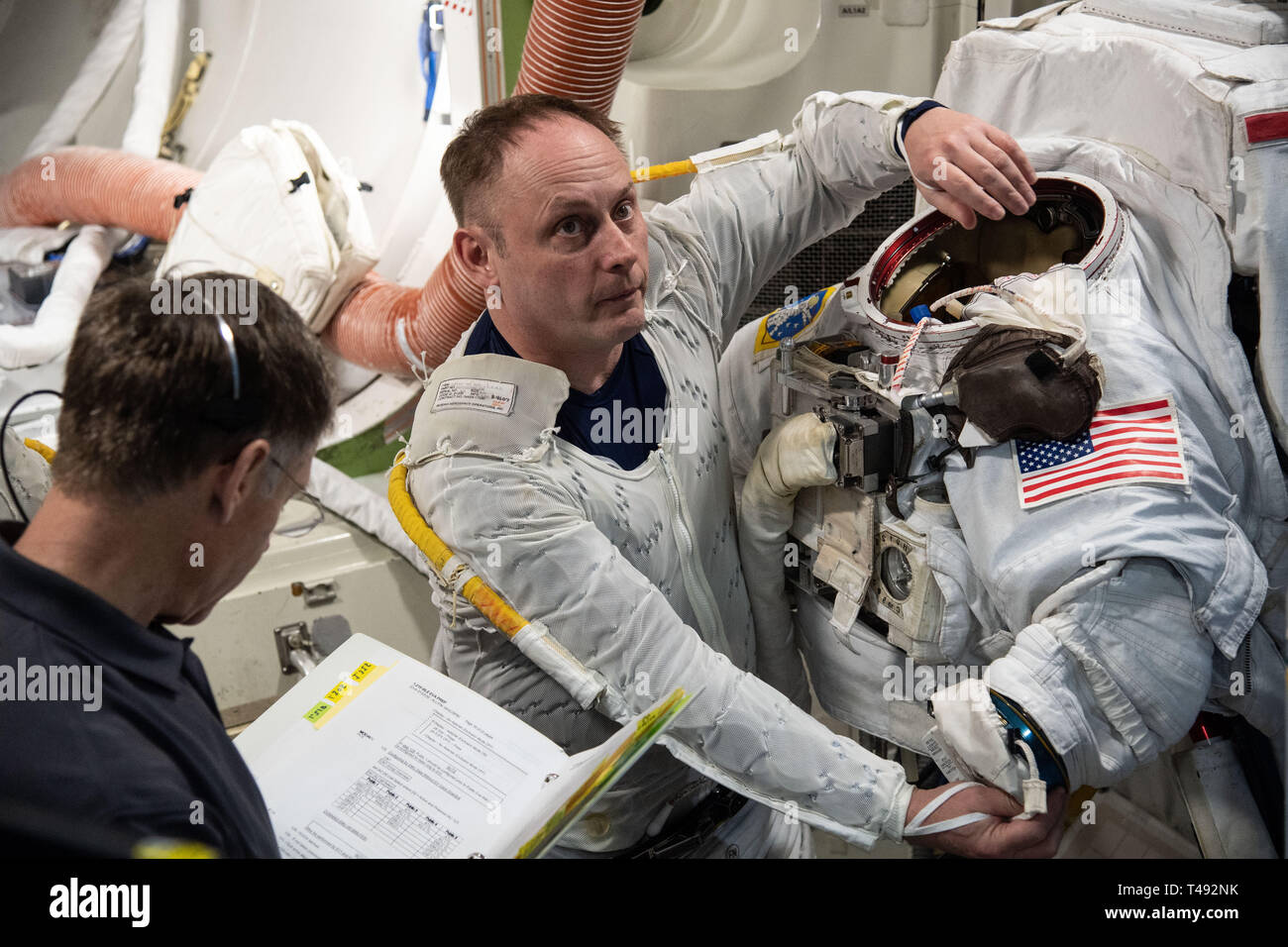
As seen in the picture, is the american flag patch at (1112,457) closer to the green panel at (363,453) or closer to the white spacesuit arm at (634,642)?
the white spacesuit arm at (634,642)

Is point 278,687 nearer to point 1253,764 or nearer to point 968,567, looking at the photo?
point 968,567

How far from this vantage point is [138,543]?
2.90 feet

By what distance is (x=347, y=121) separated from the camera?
8.71 feet

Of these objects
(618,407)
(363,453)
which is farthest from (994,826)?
(363,453)

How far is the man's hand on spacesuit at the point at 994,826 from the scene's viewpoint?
4.37 ft

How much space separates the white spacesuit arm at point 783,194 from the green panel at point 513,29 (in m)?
0.78

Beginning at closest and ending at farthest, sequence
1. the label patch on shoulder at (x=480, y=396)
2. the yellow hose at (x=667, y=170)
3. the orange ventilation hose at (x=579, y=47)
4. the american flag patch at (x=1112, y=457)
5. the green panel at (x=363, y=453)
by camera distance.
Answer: the american flag patch at (x=1112, y=457) < the label patch on shoulder at (x=480, y=396) < the yellow hose at (x=667, y=170) < the orange ventilation hose at (x=579, y=47) < the green panel at (x=363, y=453)

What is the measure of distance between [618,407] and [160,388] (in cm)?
76

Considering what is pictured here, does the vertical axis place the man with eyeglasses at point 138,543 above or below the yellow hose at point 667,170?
below

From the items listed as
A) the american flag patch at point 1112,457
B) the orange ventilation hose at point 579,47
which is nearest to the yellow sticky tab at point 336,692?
the american flag patch at point 1112,457

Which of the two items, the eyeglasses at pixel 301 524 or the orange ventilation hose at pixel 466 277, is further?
the eyeglasses at pixel 301 524

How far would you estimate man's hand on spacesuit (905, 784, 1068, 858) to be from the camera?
1332 millimetres
